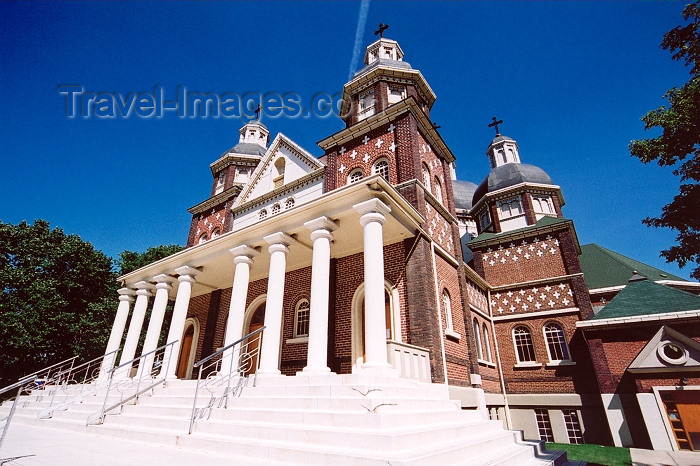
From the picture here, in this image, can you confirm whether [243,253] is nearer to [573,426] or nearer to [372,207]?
[372,207]

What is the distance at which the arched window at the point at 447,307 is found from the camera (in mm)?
11750

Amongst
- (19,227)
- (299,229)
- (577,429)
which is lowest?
(577,429)

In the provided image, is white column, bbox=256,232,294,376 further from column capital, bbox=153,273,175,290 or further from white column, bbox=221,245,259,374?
column capital, bbox=153,273,175,290

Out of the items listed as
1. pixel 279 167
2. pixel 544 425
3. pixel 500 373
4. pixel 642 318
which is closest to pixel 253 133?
pixel 279 167

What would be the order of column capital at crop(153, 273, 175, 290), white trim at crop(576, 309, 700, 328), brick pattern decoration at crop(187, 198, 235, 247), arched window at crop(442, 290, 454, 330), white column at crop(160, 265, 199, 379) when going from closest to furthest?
white column at crop(160, 265, 199, 379)
arched window at crop(442, 290, 454, 330)
white trim at crop(576, 309, 700, 328)
column capital at crop(153, 273, 175, 290)
brick pattern decoration at crop(187, 198, 235, 247)

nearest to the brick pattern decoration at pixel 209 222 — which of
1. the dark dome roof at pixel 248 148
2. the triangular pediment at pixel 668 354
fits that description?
the dark dome roof at pixel 248 148

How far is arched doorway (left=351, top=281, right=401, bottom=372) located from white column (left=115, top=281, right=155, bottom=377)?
9622mm

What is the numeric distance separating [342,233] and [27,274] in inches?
884

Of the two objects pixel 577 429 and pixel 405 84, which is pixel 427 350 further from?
pixel 405 84

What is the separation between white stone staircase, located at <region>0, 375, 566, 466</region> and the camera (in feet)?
15.2

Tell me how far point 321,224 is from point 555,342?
48.2 ft

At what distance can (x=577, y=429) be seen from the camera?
14.8 m

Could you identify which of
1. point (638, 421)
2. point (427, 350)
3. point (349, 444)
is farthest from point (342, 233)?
point (638, 421)

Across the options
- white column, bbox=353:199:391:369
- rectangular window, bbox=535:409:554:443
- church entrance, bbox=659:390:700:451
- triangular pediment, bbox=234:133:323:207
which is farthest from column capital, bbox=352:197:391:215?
rectangular window, bbox=535:409:554:443
